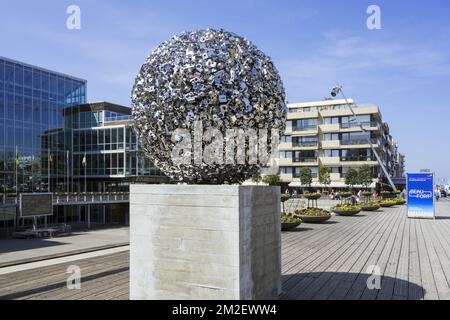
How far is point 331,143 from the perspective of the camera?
71.4 m

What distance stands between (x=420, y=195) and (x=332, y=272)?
1759 cm

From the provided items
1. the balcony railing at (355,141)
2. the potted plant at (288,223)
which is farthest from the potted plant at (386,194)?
the potted plant at (288,223)

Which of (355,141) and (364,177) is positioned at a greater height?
(355,141)

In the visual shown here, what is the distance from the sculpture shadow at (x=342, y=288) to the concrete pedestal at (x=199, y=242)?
1862 mm

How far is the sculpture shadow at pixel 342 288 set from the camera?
7711 millimetres

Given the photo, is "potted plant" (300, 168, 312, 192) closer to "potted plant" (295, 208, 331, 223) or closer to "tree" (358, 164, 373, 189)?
"tree" (358, 164, 373, 189)

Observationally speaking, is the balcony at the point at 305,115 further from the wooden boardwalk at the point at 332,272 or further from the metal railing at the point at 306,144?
the wooden boardwalk at the point at 332,272

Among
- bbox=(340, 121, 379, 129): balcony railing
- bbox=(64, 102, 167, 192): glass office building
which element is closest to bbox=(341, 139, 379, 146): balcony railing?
bbox=(340, 121, 379, 129): balcony railing

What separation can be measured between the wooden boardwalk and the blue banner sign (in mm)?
8717

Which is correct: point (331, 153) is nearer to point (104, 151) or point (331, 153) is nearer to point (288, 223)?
point (104, 151)

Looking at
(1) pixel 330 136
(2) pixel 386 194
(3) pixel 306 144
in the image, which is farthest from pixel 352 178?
(3) pixel 306 144
